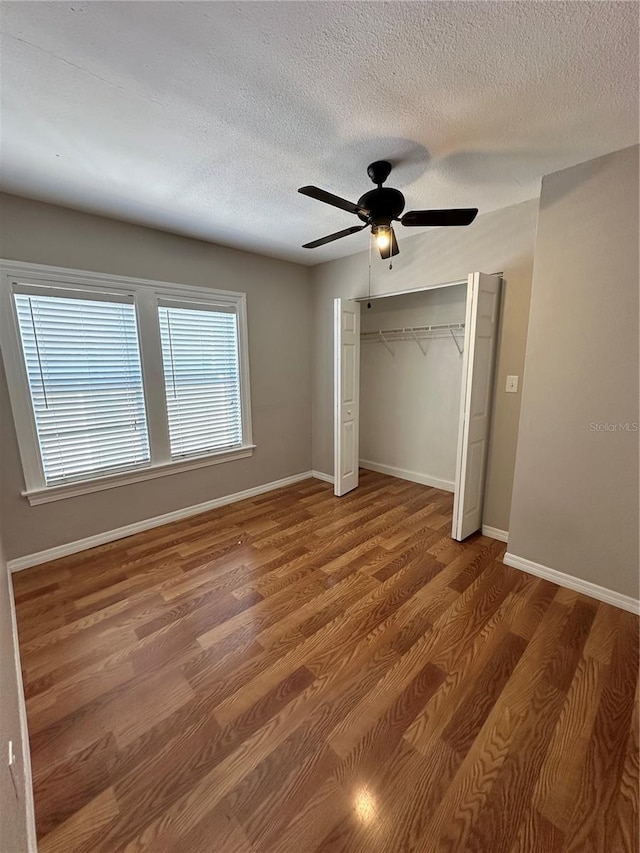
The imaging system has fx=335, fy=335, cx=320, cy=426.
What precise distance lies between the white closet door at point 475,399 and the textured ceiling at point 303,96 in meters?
0.72

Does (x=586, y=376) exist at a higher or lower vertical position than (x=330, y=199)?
lower

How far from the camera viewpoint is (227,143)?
1.78m

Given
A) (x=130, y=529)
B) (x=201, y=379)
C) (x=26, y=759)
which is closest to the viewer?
(x=26, y=759)

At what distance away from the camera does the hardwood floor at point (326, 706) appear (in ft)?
3.59

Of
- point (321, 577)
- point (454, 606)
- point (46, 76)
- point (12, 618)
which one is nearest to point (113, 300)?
point (46, 76)

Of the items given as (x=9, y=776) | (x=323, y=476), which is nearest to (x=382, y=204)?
(x=9, y=776)

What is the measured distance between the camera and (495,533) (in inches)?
111

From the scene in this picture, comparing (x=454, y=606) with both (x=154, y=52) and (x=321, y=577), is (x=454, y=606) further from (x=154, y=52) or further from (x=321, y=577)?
(x=154, y=52)

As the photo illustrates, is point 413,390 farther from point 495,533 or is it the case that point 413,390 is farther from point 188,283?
point 188,283

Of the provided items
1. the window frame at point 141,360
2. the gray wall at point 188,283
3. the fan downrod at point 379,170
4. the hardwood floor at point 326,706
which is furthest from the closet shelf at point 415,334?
the hardwood floor at point 326,706

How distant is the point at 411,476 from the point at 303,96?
370 cm

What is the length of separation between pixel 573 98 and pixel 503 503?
2471mm

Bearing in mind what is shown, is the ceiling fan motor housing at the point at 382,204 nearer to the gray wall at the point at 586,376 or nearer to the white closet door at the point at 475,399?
the white closet door at the point at 475,399

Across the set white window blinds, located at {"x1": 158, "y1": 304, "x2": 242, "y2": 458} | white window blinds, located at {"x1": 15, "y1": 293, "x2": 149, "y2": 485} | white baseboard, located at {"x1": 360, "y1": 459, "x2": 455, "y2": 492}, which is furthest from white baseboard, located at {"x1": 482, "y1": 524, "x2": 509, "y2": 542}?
white window blinds, located at {"x1": 15, "y1": 293, "x2": 149, "y2": 485}
